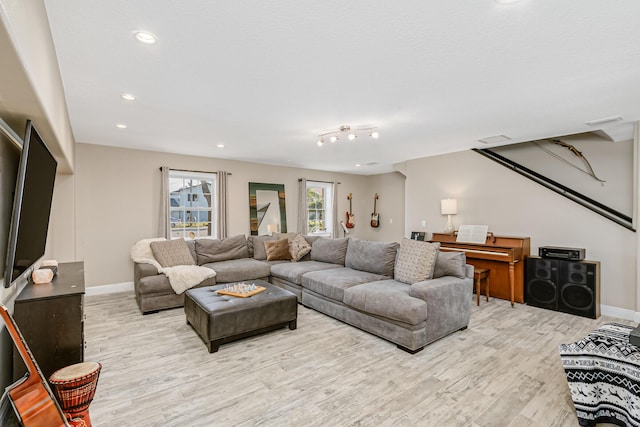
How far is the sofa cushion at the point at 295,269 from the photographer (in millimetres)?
4348

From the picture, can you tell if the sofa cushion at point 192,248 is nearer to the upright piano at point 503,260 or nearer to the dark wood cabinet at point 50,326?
the dark wood cabinet at point 50,326

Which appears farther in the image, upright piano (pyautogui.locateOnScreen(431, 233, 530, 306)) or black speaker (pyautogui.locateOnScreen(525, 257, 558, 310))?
upright piano (pyautogui.locateOnScreen(431, 233, 530, 306))

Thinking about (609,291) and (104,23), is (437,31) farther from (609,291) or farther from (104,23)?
(609,291)

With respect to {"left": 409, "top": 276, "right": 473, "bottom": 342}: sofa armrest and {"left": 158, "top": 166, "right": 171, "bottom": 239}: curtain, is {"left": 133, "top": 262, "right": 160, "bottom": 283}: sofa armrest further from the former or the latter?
{"left": 409, "top": 276, "right": 473, "bottom": 342}: sofa armrest

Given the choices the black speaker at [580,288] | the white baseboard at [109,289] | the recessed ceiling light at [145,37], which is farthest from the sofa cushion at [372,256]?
the white baseboard at [109,289]

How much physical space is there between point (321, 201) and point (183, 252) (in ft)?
13.5

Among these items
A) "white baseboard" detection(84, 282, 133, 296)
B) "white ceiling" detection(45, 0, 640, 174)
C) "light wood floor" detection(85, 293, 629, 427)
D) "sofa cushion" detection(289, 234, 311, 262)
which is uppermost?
"white ceiling" detection(45, 0, 640, 174)

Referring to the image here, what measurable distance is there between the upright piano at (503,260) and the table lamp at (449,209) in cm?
43

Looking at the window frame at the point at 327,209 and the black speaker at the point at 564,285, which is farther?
the window frame at the point at 327,209

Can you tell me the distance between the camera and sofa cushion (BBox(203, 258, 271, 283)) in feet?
14.9

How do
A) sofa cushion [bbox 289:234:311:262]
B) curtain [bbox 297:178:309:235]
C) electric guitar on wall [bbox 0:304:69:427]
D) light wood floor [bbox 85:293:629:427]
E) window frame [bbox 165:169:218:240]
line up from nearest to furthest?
electric guitar on wall [bbox 0:304:69:427]
light wood floor [bbox 85:293:629:427]
sofa cushion [bbox 289:234:311:262]
window frame [bbox 165:169:218:240]
curtain [bbox 297:178:309:235]

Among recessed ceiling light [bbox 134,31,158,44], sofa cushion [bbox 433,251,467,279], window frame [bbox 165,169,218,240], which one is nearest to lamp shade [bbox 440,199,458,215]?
sofa cushion [bbox 433,251,467,279]

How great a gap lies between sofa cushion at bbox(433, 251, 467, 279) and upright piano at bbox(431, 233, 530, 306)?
1345 millimetres

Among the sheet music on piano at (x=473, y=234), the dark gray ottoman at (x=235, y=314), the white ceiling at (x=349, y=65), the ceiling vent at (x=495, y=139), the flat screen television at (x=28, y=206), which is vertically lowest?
the dark gray ottoman at (x=235, y=314)
